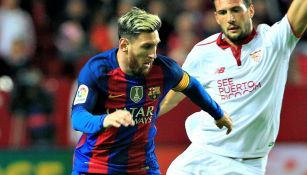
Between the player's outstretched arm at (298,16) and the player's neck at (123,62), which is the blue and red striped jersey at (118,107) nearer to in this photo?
the player's neck at (123,62)

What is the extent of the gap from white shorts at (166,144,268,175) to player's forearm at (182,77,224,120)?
0.46 m

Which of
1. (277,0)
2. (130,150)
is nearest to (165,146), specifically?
(277,0)

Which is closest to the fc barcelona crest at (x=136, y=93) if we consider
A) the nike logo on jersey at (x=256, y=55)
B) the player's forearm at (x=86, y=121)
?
the player's forearm at (x=86, y=121)

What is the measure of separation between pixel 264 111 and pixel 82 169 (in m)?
1.45

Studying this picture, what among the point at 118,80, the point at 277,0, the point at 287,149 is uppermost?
the point at 277,0

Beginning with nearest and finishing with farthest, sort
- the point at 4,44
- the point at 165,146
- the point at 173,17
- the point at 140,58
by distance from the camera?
the point at 140,58 → the point at 165,146 → the point at 4,44 → the point at 173,17

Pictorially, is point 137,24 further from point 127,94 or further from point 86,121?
point 86,121

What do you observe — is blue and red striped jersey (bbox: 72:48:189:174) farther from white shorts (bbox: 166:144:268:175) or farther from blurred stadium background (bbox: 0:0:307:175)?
blurred stadium background (bbox: 0:0:307:175)

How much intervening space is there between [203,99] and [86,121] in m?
1.05

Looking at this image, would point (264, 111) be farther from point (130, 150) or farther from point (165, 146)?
point (165, 146)

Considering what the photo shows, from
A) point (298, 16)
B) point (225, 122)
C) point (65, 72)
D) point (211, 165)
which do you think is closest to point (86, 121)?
point (225, 122)

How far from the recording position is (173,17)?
1217cm

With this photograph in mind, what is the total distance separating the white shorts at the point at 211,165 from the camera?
6.05m

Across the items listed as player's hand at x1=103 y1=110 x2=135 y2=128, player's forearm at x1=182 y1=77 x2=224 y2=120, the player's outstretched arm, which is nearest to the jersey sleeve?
player's hand at x1=103 y1=110 x2=135 y2=128
